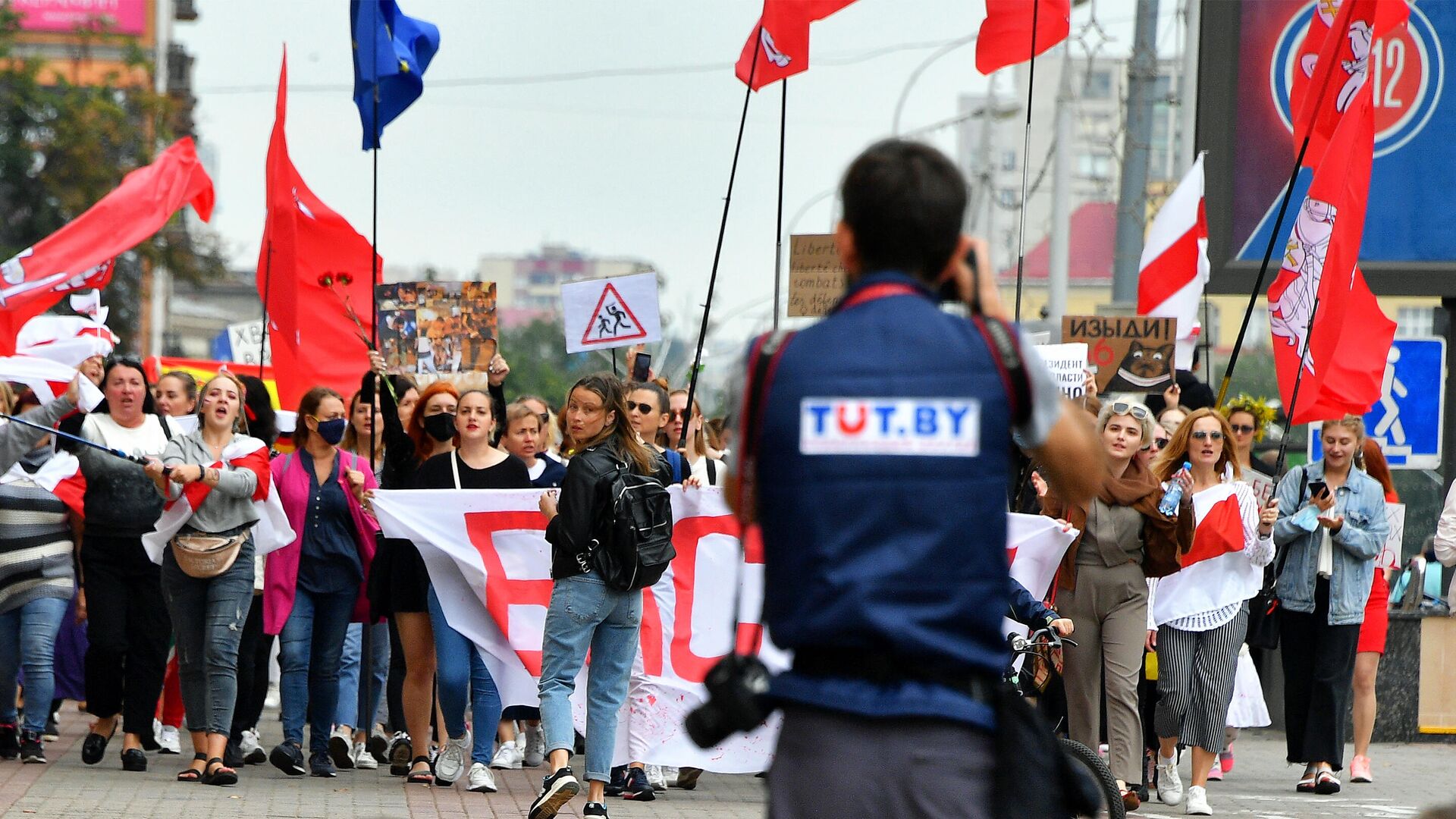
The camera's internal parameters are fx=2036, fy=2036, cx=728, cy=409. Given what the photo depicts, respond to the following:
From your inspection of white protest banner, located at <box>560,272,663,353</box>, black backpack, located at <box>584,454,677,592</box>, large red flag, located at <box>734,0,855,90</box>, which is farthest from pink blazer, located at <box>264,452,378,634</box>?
large red flag, located at <box>734,0,855,90</box>

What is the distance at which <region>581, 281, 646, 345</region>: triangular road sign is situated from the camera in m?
12.0

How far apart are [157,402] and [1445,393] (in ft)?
30.1

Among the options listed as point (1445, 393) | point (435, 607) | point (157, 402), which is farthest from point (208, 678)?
point (1445, 393)

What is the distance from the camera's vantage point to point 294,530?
9.82 metres

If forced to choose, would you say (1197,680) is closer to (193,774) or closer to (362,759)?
(362,759)

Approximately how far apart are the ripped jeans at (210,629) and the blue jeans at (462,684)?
2.92 feet

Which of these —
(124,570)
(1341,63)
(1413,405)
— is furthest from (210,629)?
(1413,405)

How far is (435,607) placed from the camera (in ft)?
31.5

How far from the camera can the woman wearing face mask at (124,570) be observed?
984 centimetres

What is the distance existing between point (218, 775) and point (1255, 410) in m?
6.45

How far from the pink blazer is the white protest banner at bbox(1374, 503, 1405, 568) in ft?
17.6

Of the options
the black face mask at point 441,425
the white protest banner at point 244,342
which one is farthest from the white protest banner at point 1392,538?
the white protest banner at point 244,342

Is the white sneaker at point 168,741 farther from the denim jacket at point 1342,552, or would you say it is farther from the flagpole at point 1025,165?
the denim jacket at point 1342,552

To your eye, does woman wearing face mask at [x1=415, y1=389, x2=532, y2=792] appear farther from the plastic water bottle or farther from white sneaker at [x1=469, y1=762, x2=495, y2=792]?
the plastic water bottle
